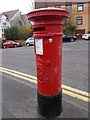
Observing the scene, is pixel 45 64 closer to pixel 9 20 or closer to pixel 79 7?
pixel 79 7

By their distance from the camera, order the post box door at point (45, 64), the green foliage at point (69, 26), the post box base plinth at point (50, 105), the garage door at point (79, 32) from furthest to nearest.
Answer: the garage door at point (79, 32), the green foliage at point (69, 26), the post box base plinth at point (50, 105), the post box door at point (45, 64)

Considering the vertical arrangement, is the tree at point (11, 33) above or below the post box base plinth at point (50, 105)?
above

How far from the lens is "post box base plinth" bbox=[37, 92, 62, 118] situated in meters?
2.12

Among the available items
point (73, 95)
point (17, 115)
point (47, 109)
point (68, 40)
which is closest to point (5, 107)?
point (17, 115)

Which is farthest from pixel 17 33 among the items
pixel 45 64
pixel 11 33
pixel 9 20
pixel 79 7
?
pixel 45 64

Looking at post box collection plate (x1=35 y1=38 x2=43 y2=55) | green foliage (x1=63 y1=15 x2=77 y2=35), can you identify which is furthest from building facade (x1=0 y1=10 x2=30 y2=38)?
post box collection plate (x1=35 y1=38 x2=43 y2=55)

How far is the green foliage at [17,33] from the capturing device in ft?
79.5

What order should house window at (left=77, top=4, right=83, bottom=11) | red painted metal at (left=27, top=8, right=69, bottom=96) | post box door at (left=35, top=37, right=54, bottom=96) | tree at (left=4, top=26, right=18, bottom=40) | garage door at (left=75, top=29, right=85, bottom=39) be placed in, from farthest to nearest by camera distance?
garage door at (left=75, top=29, right=85, bottom=39) < house window at (left=77, top=4, right=83, bottom=11) < tree at (left=4, top=26, right=18, bottom=40) < post box door at (left=35, top=37, right=54, bottom=96) < red painted metal at (left=27, top=8, right=69, bottom=96)

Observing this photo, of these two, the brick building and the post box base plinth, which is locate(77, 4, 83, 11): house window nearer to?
the brick building

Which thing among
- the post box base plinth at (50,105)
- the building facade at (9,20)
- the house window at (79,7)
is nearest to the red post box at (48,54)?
the post box base plinth at (50,105)

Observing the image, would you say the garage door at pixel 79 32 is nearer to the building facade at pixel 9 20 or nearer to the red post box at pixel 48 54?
the building facade at pixel 9 20

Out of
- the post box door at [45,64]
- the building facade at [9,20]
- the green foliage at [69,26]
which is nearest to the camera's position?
the post box door at [45,64]

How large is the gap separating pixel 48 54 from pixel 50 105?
884 millimetres

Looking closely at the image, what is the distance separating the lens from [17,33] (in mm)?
24703
